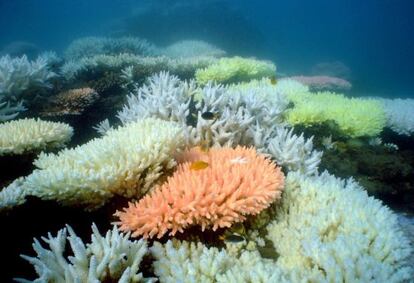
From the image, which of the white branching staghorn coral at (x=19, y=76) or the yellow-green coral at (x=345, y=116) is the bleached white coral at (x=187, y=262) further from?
the white branching staghorn coral at (x=19, y=76)

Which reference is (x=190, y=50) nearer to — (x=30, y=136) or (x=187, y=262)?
(x=30, y=136)

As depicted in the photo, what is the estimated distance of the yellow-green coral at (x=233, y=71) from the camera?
804 centimetres

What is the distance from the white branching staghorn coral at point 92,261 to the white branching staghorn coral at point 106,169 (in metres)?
0.47

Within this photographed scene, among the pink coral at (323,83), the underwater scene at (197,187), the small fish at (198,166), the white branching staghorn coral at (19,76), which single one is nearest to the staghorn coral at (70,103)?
the underwater scene at (197,187)

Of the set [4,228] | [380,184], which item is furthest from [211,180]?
[380,184]

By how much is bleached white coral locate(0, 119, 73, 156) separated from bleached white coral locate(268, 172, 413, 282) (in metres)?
2.82

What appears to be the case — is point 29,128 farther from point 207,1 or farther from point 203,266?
point 207,1

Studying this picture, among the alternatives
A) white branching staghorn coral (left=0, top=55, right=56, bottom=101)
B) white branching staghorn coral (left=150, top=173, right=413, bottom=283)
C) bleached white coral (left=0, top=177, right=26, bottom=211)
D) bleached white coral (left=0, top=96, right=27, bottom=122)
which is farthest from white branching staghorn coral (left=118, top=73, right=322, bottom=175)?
white branching staghorn coral (left=0, top=55, right=56, bottom=101)

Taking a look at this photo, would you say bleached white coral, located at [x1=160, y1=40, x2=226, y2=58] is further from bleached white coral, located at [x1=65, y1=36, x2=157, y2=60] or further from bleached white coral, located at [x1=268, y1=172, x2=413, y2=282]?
bleached white coral, located at [x1=268, y1=172, x2=413, y2=282]

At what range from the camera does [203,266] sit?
2.39 meters

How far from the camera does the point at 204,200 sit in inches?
99.2

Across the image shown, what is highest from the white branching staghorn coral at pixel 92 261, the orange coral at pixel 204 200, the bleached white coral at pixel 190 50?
the bleached white coral at pixel 190 50

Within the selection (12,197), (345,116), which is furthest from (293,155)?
(12,197)

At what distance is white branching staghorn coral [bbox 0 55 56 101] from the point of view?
219 inches
